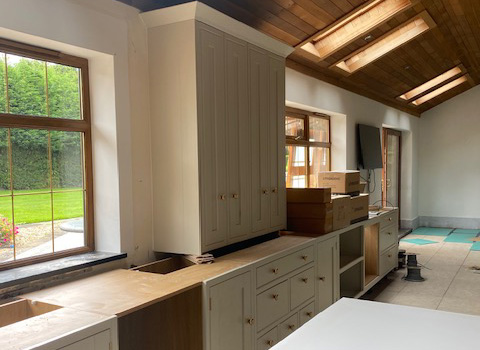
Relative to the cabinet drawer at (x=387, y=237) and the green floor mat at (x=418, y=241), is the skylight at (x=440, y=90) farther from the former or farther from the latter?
the cabinet drawer at (x=387, y=237)

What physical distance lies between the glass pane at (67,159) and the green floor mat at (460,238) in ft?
25.5

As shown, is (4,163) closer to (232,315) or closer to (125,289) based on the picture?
(125,289)

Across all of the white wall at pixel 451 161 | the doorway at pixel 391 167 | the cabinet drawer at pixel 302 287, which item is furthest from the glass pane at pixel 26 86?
the white wall at pixel 451 161

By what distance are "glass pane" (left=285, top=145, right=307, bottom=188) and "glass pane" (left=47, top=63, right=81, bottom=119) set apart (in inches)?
115

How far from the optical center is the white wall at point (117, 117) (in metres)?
2.62

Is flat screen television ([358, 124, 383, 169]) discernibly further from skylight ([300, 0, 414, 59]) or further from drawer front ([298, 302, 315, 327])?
drawer front ([298, 302, 315, 327])

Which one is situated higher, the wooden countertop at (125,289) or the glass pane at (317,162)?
the glass pane at (317,162)

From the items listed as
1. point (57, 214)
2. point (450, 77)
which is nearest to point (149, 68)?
point (57, 214)

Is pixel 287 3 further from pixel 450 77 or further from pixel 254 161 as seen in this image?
pixel 450 77

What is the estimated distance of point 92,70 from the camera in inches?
111

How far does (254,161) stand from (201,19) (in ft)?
3.78

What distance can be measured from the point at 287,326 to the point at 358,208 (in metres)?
1.93

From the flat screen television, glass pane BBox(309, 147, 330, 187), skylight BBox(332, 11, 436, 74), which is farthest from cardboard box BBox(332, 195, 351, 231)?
the flat screen television

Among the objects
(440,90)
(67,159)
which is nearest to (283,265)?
(67,159)
